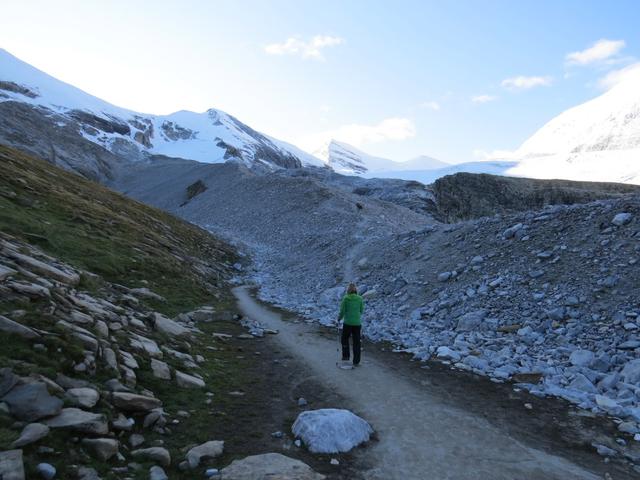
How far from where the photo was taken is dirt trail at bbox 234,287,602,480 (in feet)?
25.2

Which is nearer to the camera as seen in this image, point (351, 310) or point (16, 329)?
point (16, 329)

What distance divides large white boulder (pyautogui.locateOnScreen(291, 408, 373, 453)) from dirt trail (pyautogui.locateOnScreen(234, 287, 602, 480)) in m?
0.30

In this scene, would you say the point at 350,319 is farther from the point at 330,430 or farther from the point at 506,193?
the point at 506,193

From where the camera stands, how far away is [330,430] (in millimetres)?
8516

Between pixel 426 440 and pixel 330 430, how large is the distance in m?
1.92

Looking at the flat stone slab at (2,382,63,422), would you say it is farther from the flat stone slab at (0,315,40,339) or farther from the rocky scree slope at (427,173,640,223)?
the rocky scree slope at (427,173,640,223)

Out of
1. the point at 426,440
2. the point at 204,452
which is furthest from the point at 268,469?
the point at 426,440

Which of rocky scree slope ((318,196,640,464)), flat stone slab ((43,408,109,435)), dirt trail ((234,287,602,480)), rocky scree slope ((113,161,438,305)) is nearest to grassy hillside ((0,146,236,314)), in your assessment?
rocky scree slope ((113,161,438,305))

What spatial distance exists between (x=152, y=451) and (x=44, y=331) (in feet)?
11.7

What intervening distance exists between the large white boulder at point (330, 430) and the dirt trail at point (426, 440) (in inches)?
11.9

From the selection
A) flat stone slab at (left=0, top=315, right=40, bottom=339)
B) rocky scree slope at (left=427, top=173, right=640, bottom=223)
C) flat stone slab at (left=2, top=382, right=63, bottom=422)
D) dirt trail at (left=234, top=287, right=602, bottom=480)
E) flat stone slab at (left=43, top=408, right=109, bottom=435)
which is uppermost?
rocky scree slope at (left=427, top=173, right=640, bottom=223)

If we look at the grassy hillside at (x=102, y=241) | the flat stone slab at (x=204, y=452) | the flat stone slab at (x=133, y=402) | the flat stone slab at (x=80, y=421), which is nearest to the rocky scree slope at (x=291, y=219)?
the grassy hillside at (x=102, y=241)

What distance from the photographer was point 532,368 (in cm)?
1266

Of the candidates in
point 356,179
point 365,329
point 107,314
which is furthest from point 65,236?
point 356,179
